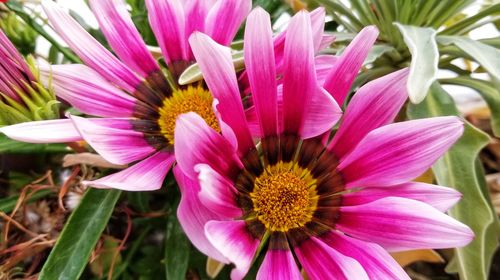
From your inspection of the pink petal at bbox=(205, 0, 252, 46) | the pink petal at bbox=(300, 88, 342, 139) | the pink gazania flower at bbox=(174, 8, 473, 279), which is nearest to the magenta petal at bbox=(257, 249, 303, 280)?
the pink gazania flower at bbox=(174, 8, 473, 279)

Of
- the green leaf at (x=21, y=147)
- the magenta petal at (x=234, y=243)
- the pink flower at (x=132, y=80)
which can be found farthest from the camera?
the green leaf at (x=21, y=147)

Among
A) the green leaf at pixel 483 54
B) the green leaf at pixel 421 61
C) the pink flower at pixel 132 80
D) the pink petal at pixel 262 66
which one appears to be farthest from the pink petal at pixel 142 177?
the green leaf at pixel 483 54

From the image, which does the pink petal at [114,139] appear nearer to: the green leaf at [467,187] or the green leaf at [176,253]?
the green leaf at [176,253]

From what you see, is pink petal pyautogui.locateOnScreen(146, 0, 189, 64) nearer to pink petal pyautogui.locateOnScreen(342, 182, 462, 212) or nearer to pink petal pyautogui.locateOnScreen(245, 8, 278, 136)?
pink petal pyautogui.locateOnScreen(245, 8, 278, 136)

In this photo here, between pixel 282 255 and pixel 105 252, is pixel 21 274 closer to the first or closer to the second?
pixel 105 252

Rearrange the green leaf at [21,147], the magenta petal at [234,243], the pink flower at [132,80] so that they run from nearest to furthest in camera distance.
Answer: the magenta petal at [234,243], the pink flower at [132,80], the green leaf at [21,147]

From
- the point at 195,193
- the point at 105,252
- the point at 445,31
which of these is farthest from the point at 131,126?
the point at 445,31

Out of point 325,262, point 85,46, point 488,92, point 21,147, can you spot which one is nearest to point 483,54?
point 488,92

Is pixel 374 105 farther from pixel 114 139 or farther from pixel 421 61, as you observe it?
pixel 114 139
